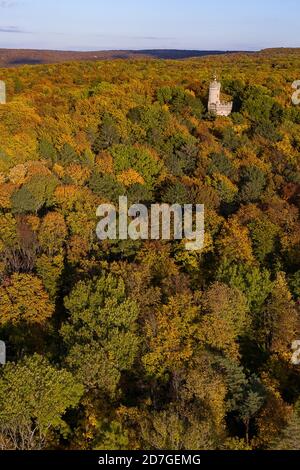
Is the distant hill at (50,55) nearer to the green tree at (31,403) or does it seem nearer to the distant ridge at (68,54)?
the distant ridge at (68,54)

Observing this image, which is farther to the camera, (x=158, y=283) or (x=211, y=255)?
(x=211, y=255)

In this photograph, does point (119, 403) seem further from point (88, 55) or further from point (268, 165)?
point (88, 55)

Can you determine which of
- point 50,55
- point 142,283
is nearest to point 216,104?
point 142,283

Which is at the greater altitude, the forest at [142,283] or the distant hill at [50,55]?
the distant hill at [50,55]

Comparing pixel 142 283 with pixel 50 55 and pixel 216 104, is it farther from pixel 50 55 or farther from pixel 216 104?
pixel 50 55

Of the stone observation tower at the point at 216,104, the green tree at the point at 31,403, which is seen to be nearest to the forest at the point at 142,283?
the green tree at the point at 31,403

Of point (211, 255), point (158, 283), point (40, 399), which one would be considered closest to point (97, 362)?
point (40, 399)
